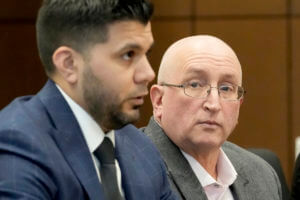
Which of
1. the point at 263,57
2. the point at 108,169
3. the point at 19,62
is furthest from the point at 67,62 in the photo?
the point at 19,62

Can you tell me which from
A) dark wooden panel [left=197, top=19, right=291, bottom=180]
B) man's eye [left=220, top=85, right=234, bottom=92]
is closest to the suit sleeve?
man's eye [left=220, top=85, right=234, bottom=92]

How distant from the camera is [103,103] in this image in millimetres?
1688

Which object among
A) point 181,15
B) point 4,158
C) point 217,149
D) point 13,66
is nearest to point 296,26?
point 181,15

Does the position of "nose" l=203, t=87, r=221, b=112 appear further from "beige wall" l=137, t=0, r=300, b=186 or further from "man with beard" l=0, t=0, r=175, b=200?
"beige wall" l=137, t=0, r=300, b=186

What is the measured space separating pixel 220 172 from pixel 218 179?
0.03 m

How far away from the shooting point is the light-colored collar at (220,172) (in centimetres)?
244

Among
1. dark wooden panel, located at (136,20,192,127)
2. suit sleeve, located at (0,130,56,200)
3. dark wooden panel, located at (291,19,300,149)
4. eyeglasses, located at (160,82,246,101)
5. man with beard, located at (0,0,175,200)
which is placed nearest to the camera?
suit sleeve, located at (0,130,56,200)

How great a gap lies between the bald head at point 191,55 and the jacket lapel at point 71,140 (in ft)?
2.85

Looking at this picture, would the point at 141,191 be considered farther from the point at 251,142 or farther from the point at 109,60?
the point at 251,142

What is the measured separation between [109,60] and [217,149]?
3.16ft

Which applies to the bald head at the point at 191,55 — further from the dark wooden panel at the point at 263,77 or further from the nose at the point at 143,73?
the dark wooden panel at the point at 263,77

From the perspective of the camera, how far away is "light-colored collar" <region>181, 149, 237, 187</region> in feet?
8.00

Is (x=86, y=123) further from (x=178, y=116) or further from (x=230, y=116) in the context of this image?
(x=230, y=116)

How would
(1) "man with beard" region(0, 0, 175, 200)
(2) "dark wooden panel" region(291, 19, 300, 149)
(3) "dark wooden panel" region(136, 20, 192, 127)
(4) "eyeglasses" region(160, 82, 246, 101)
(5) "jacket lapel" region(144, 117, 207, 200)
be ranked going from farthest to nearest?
(3) "dark wooden panel" region(136, 20, 192, 127) < (2) "dark wooden panel" region(291, 19, 300, 149) < (4) "eyeglasses" region(160, 82, 246, 101) < (5) "jacket lapel" region(144, 117, 207, 200) < (1) "man with beard" region(0, 0, 175, 200)
